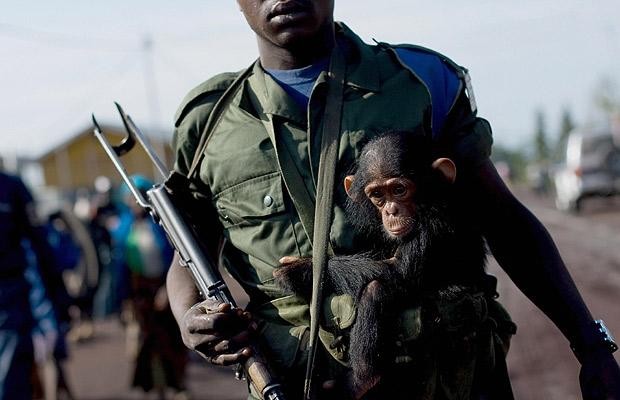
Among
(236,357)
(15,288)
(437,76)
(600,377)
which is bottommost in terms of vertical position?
(15,288)

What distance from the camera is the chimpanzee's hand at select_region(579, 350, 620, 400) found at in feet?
7.13

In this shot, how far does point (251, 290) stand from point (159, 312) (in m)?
6.19

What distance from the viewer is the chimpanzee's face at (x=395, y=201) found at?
6.97 feet

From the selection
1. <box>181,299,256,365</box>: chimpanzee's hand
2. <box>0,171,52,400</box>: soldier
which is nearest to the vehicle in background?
<box>0,171,52,400</box>: soldier

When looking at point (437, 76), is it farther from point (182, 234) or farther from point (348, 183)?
point (182, 234)

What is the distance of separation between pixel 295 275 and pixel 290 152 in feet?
0.94

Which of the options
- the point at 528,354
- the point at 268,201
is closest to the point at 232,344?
the point at 268,201

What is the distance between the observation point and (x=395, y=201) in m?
2.14

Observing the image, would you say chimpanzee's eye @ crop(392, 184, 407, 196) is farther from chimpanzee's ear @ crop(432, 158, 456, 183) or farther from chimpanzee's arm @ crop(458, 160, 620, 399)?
chimpanzee's arm @ crop(458, 160, 620, 399)

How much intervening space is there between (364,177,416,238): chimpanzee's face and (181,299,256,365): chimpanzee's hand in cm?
37

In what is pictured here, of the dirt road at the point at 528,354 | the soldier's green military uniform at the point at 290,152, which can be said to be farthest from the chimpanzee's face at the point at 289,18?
the dirt road at the point at 528,354

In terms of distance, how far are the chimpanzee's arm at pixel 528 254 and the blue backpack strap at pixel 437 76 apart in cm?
15

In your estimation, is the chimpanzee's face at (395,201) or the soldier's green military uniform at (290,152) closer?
the chimpanzee's face at (395,201)

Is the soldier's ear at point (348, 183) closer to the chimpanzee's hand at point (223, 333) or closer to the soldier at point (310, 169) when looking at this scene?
the soldier at point (310, 169)
